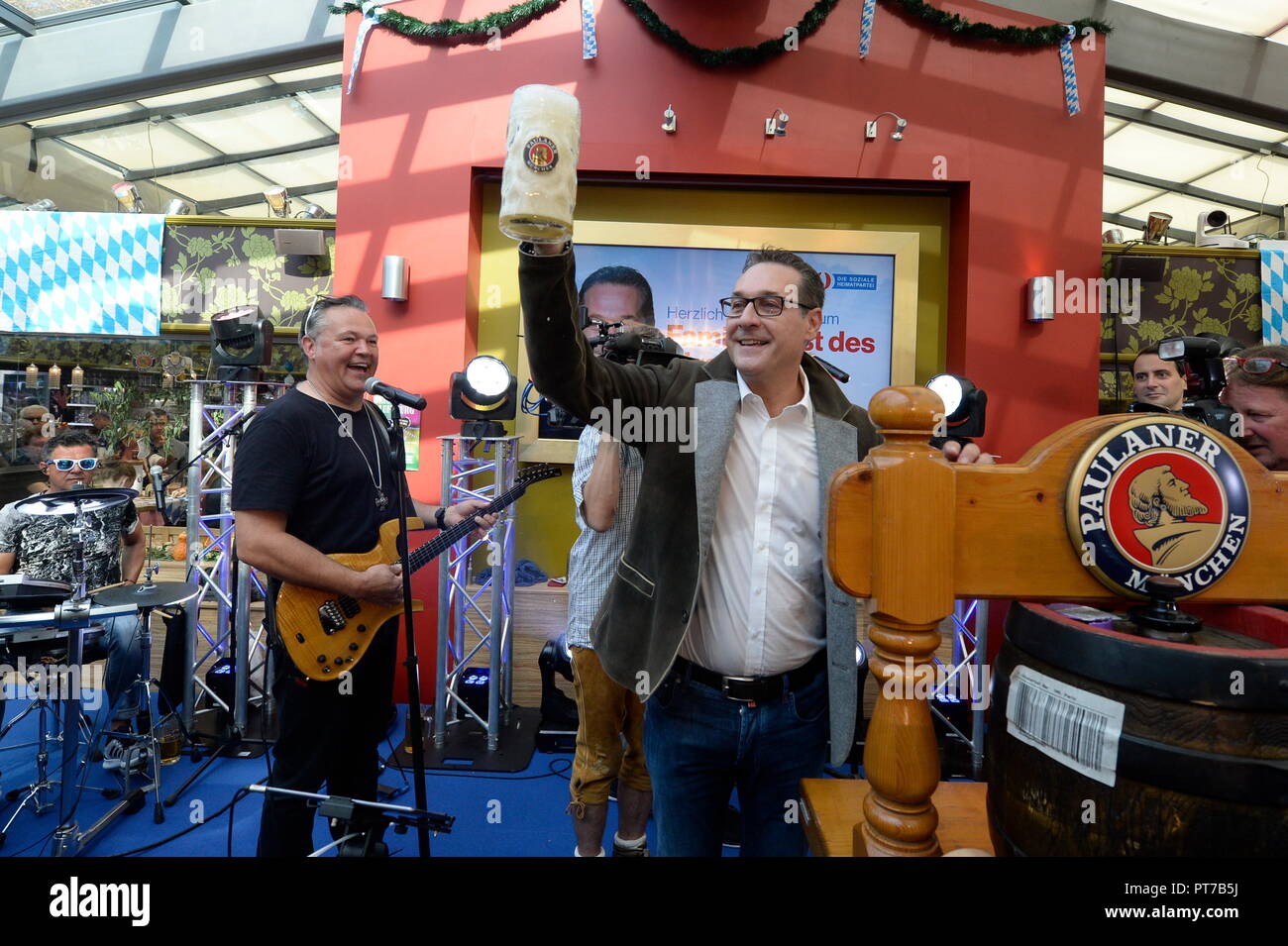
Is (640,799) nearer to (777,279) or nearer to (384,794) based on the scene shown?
(384,794)

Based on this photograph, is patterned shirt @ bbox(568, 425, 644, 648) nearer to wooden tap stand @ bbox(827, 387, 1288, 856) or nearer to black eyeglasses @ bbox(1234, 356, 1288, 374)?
black eyeglasses @ bbox(1234, 356, 1288, 374)

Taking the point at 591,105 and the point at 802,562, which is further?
the point at 591,105

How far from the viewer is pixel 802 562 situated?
146 cm

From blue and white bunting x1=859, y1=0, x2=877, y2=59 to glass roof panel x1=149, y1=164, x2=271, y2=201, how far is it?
6992 millimetres

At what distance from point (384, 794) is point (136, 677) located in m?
1.48

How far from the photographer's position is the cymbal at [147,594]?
283 centimetres

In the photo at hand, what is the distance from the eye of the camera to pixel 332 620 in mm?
2264

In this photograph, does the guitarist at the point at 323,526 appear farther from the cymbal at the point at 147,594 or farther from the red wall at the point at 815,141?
the red wall at the point at 815,141

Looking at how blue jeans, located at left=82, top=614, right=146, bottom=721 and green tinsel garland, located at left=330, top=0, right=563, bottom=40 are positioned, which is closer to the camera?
blue jeans, located at left=82, top=614, right=146, bottom=721

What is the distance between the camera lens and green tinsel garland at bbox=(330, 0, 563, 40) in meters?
4.34

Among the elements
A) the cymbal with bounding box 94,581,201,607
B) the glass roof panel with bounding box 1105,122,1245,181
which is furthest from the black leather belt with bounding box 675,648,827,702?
the glass roof panel with bounding box 1105,122,1245,181

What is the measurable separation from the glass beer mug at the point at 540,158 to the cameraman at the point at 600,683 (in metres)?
1.55
